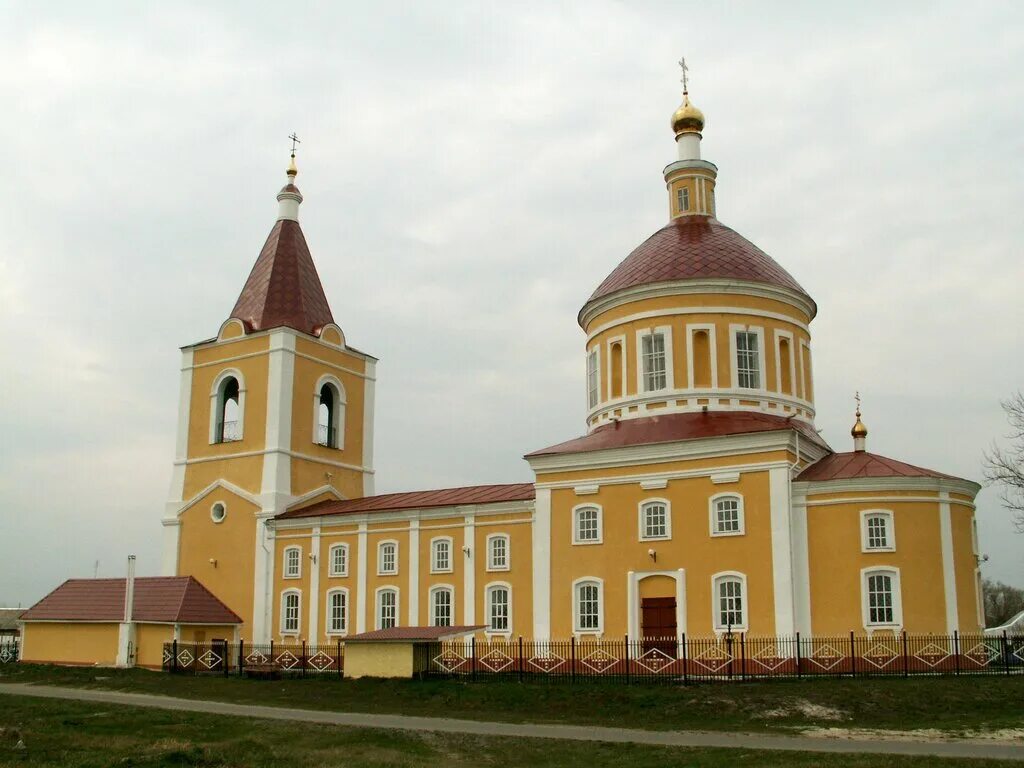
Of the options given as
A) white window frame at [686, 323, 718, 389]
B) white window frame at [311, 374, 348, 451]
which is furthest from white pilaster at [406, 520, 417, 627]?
white window frame at [686, 323, 718, 389]

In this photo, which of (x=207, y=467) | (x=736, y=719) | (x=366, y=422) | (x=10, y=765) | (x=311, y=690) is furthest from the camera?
(x=366, y=422)

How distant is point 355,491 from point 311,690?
616 inches

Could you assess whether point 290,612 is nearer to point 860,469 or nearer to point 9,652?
point 9,652

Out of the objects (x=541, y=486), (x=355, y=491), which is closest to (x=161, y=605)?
(x=355, y=491)

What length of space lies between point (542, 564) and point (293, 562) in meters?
10.6

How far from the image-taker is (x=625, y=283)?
1303 inches

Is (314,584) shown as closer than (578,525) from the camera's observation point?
No

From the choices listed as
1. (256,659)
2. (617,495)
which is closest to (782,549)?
(617,495)

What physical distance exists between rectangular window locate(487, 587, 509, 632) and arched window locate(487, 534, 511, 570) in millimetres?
685

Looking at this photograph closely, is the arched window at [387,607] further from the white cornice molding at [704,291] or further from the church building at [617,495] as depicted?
the white cornice molding at [704,291]

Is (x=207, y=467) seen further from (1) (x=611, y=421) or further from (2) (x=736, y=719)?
(2) (x=736, y=719)

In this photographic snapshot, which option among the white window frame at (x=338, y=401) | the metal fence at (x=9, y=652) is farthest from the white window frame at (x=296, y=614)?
the metal fence at (x=9, y=652)

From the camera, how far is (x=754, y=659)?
25.8 metres

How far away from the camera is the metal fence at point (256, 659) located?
30609mm
